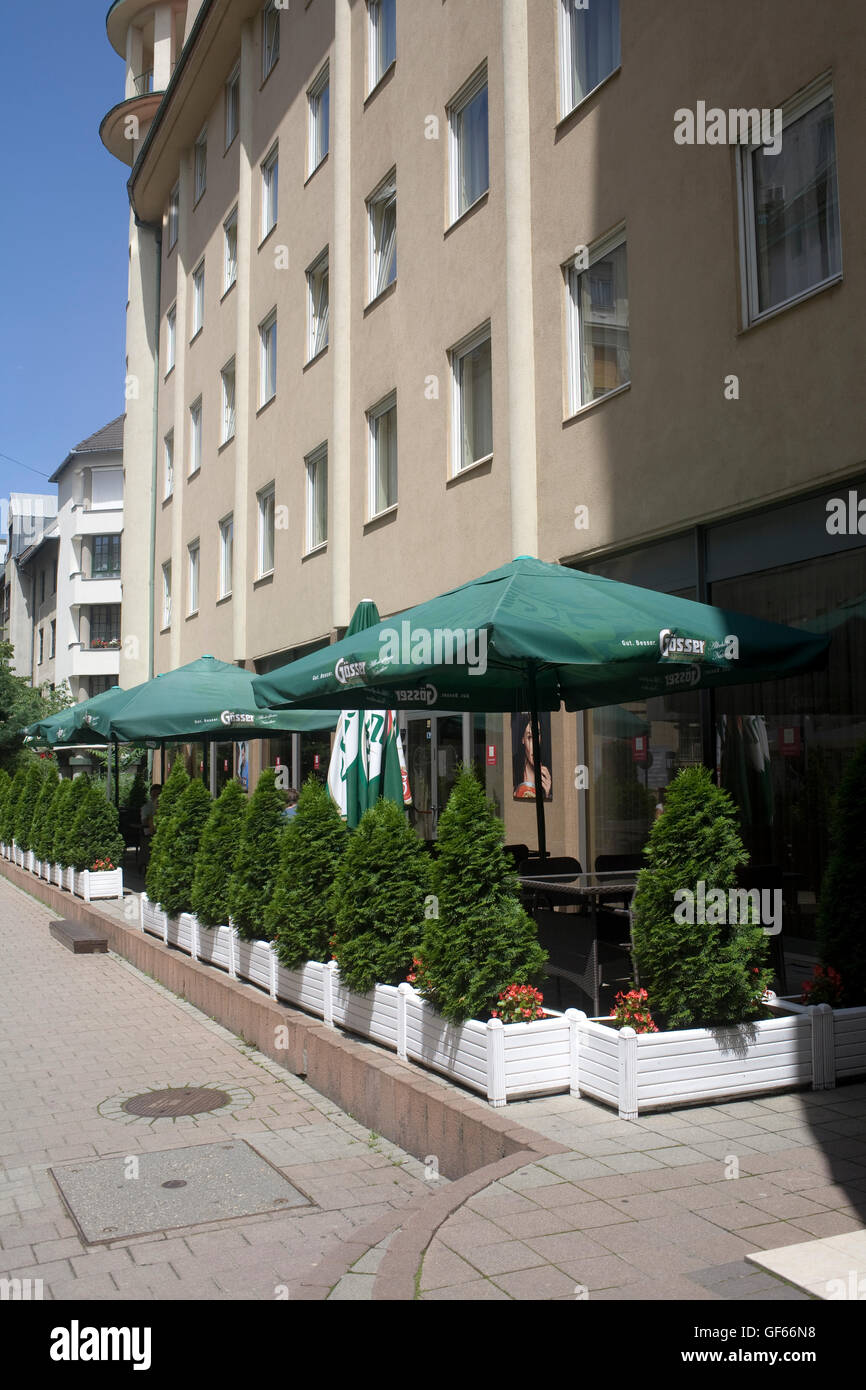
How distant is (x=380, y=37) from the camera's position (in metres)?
17.4

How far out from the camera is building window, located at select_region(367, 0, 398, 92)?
55.8 feet

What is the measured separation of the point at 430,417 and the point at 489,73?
394 cm

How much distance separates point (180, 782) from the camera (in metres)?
12.0

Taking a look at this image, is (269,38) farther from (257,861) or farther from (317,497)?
(257,861)

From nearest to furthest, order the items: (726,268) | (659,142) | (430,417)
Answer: (726,268) → (659,142) → (430,417)

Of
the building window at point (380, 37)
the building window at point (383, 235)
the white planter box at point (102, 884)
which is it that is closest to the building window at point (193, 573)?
the building window at point (383, 235)

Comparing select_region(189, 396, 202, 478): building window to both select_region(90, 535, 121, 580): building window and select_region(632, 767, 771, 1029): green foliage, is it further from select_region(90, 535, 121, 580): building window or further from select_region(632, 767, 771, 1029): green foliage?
select_region(90, 535, 121, 580): building window

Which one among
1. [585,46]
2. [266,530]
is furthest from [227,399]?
[585,46]

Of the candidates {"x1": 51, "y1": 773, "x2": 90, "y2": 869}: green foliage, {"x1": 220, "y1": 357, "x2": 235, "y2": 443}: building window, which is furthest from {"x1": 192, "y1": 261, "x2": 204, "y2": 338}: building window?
{"x1": 51, "y1": 773, "x2": 90, "y2": 869}: green foliage

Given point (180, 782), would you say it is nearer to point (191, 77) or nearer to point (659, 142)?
point (659, 142)

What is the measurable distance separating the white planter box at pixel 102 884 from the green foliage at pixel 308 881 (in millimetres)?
8559

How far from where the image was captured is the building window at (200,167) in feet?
87.5

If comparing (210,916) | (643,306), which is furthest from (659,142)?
(210,916)

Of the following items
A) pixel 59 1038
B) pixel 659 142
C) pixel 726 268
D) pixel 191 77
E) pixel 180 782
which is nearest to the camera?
pixel 59 1038
